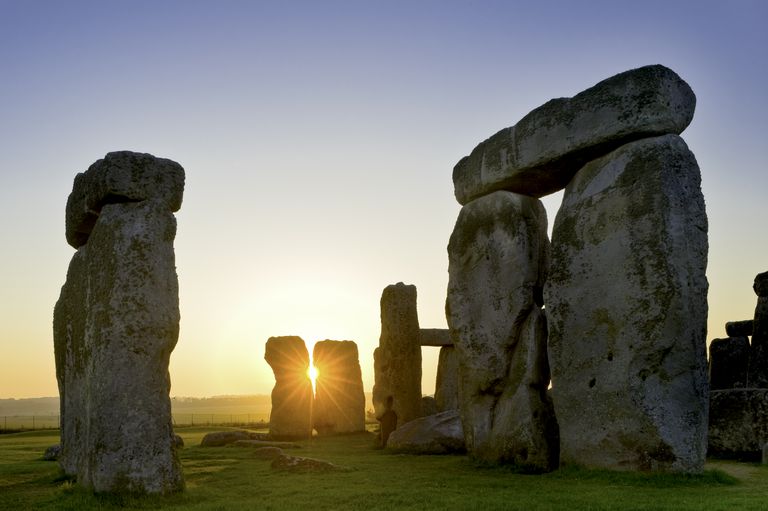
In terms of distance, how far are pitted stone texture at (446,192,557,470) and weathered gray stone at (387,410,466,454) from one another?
151 cm

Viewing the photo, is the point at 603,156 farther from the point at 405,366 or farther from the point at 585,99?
the point at 405,366

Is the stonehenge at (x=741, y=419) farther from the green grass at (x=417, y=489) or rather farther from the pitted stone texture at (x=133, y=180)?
the pitted stone texture at (x=133, y=180)

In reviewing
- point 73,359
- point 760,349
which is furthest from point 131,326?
point 760,349

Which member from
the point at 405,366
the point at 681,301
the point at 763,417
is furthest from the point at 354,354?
the point at 681,301

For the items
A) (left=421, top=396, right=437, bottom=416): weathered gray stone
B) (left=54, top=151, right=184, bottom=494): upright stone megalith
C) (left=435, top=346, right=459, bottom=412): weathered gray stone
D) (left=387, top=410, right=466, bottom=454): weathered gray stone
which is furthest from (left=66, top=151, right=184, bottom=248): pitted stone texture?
(left=435, top=346, right=459, bottom=412): weathered gray stone

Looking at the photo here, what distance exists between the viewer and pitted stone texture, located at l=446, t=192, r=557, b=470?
1183 centimetres

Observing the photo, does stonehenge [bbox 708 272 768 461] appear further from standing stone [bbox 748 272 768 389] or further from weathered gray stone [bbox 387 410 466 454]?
weathered gray stone [bbox 387 410 466 454]

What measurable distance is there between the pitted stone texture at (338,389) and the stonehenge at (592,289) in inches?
449

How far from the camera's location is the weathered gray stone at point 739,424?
12.7m

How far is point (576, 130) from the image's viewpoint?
36.9 ft

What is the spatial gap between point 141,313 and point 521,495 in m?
4.95

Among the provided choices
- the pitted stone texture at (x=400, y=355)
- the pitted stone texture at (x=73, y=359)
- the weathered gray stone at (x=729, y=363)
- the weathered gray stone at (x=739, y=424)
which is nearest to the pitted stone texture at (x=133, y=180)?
the pitted stone texture at (x=73, y=359)

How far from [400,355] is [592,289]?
768 cm

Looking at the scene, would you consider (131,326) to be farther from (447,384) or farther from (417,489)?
(447,384)
